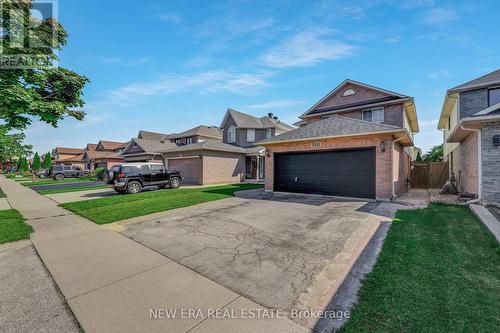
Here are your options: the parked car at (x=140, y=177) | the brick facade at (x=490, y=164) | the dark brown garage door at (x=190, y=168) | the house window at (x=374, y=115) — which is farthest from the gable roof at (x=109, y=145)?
the brick facade at (x=490, y=164)

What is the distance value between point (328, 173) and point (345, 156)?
1182 millimetres

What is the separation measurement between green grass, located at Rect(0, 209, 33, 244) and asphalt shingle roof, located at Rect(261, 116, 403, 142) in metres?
10.8

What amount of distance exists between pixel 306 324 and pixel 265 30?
10.5 m

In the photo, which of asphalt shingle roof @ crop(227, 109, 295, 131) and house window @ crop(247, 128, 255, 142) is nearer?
asphalt shingle roof @ crop(227, 109, 295, 131)

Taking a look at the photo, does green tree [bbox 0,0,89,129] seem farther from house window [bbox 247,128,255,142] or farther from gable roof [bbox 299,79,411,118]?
house window [bbox 247,128,255,142]

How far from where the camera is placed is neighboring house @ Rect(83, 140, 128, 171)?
33031mm

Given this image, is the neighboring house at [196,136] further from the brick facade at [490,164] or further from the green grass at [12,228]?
the brick facade at [490,164]

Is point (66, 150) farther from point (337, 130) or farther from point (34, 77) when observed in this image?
point (337, 130)

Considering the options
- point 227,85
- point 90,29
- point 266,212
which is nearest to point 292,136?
point 227,85

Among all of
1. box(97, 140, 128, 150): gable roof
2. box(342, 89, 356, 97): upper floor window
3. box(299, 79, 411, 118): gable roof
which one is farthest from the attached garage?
box(97, 140, 128, 150): gable roof

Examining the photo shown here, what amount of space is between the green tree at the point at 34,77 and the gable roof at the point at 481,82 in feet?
68.0

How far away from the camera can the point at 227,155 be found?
20.8 m

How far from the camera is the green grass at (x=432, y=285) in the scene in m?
2.38
